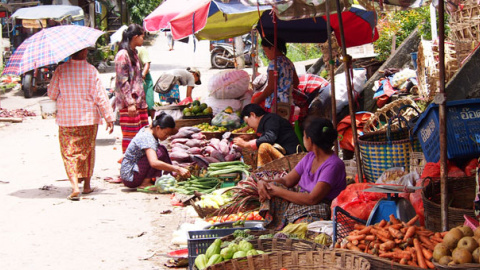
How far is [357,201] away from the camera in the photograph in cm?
477

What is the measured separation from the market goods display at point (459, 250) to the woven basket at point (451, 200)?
54cm

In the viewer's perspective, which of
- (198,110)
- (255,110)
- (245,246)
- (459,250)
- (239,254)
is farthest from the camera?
(198,110)

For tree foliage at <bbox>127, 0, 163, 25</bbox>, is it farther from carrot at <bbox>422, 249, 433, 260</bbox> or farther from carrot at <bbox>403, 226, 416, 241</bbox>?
carrot at <bbox>422, 249, 433, 260</bbox>

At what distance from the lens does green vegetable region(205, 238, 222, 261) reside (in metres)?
4.25

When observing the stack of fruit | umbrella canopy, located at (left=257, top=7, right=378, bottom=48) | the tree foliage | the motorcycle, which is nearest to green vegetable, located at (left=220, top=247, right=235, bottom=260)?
umbrella canopy, located at (left=257, top=7, right=378, bottom=48)

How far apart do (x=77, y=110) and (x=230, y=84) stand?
12.3 ft

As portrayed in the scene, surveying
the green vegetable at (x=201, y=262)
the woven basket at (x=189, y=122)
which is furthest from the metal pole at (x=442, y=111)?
the woven basket at (x=189, y=122)

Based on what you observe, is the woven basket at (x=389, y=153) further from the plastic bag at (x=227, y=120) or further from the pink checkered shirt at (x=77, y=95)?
the plastic bag at (x=227, y=120)

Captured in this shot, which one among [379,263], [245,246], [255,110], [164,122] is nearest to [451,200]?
[379,263]

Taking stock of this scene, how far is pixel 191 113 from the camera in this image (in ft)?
35.1

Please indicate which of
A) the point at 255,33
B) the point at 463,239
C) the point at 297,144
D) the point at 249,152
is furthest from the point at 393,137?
the point at 255,33

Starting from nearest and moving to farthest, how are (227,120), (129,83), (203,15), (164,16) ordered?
(203,15) < (129,83) < (164,16) < (227,120)

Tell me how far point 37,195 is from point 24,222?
1.40m

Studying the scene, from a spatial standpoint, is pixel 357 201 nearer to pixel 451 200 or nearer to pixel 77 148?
pixel 451 200
